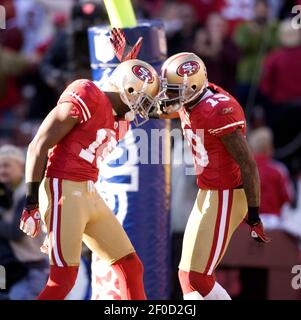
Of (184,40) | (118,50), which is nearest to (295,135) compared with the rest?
(184,40)

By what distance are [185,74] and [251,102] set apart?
4.44 meters

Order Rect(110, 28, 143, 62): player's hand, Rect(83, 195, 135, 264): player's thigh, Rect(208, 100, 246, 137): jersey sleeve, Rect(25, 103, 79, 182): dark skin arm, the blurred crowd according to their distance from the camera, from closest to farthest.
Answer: Rect(25, 103, 79, 182): dark skin arm < Rect(208, 100, 246, 137): jersey sleeve < Rect(83, 195, 135, 264): player's thigh < Rect(110, 28, 143, 62): player's hand < the blurred crowd

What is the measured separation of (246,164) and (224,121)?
257mm

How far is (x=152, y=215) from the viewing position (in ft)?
25.8

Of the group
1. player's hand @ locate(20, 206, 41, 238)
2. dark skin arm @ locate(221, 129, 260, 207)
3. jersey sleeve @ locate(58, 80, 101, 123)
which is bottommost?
player's hand @ locate(20, 206, 41, 238)

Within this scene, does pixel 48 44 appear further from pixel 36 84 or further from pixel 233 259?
pixel 233 259

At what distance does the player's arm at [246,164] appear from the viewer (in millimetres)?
6871

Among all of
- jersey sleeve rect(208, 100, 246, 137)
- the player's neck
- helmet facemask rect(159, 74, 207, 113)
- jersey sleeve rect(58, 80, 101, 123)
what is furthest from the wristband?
jersey sleeve rect(208, 100, 246, 137)

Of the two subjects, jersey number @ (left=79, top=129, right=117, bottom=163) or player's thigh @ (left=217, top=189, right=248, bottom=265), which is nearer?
jersey number @ (left=79, top=129, right=117, bottom=163)

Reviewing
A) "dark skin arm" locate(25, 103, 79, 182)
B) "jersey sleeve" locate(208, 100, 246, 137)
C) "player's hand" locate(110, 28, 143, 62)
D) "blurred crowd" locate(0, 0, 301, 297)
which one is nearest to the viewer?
"dark skin arm" locate(25, 103, 79, 182)

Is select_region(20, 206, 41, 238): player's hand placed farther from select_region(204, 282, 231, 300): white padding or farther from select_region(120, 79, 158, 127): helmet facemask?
select_region(204, 282, 231, 300): white padding

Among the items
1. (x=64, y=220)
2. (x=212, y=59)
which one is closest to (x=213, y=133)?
(x=64, y=220)

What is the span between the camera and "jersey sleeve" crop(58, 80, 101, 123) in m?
6.75

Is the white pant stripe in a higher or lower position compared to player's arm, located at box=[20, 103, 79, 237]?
lower
